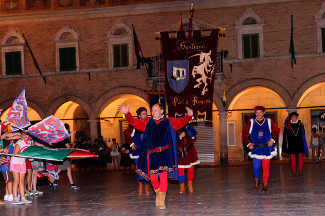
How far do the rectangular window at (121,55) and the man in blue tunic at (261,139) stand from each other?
1683 cm

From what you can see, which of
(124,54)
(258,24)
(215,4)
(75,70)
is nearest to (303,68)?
(258,24)

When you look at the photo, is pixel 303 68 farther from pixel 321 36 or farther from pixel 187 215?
pixel 187 215

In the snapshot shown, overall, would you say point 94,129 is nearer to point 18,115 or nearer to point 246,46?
point 246,46

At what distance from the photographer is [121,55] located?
28.4 metres

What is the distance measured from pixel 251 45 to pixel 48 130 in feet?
56.1

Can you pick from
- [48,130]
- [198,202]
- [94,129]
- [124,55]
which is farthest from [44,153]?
[94,129]

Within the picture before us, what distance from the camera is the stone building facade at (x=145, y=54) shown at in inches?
1043

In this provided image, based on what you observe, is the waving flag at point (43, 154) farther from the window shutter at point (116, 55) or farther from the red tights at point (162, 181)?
the window shutter at point (116, 55)

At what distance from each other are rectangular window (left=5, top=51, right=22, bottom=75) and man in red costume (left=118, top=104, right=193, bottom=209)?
68.1 ft

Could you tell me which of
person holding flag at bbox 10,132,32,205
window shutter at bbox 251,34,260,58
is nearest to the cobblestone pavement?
person holding flag at bbox 10,132,32,205

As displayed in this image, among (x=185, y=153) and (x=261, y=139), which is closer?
(x=261, y=139)

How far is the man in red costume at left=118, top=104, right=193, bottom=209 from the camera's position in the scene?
31.9ft

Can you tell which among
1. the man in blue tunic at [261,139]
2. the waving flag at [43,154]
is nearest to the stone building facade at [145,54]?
the man in blue tunic at [261,139]

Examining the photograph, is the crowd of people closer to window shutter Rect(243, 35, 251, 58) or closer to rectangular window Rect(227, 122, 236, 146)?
window shutter Rect(243, 35, 251, 58)
